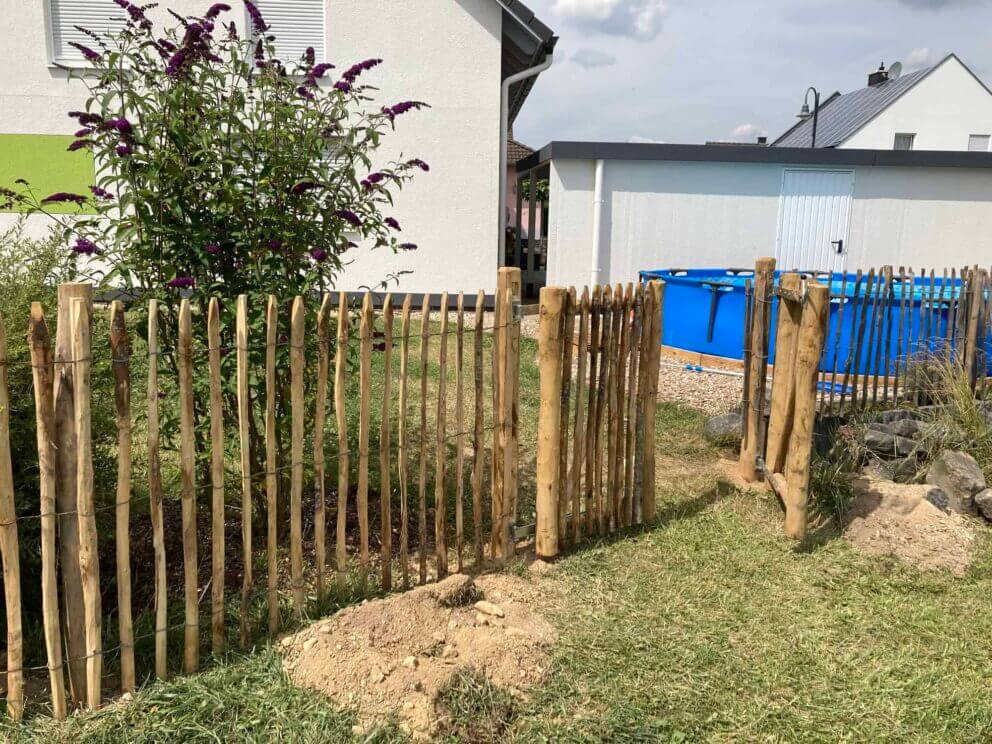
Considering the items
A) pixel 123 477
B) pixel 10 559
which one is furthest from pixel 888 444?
pixel 10 559

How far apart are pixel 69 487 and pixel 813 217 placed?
1400 cm

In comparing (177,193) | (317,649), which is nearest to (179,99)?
(177,193)

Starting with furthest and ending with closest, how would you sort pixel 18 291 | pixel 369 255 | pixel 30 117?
pixel 369 255 → pixel 30 117 → pixel 18 291

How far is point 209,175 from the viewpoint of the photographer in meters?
3.67

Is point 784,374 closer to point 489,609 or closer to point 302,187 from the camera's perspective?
point 489,609

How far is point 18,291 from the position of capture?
11.3 ft

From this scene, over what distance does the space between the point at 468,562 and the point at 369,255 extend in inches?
378

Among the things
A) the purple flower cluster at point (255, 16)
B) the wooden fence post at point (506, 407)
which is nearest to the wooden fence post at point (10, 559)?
the purple flower cluster at point (255, 16)

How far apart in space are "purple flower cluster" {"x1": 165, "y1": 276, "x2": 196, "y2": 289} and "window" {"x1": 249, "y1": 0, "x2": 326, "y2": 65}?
1019 cm

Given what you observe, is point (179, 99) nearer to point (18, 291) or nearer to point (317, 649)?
point (18, 291)

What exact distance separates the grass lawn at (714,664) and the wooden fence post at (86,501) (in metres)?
0.19

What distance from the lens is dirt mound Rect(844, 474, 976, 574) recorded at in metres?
4.64

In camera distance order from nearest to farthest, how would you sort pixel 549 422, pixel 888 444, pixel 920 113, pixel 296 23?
pixel 549 422, pixel 888 444, pixel 296 23, pixel 920 113

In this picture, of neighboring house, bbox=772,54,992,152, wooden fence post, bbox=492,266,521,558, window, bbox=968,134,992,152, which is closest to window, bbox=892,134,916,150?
neighboring house, bbox=772,54,992,152
